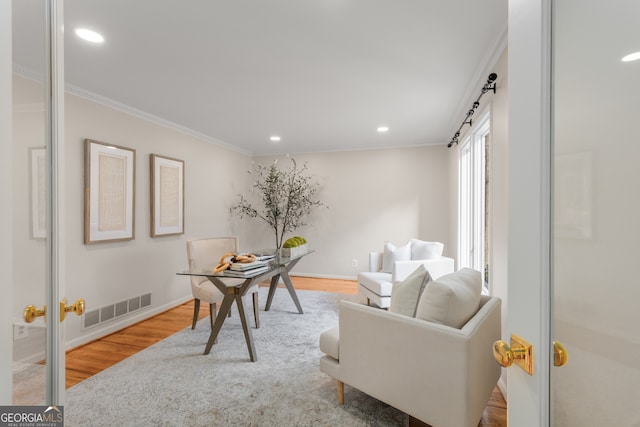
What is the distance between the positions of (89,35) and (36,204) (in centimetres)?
172

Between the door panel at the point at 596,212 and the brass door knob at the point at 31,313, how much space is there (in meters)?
1.26

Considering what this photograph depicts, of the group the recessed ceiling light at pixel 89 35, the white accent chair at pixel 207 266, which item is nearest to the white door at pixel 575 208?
the recessed ceiling light at pixel 89 35

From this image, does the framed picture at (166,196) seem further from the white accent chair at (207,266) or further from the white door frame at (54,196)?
the white door frame at (54,196)

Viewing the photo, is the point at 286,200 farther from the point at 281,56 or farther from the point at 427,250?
the point at 281,56

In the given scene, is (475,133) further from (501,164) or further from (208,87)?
(208,87)

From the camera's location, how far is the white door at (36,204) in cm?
70

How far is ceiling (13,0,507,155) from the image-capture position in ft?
5.43

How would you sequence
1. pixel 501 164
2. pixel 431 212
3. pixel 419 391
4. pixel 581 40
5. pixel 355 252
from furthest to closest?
pixel 355 252 → pixel 431 212 → pixel 501 164 → pixel 419 391 → pixel 581 40

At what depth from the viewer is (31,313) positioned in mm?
780

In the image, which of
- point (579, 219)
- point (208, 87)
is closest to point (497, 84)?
point (579, 219)

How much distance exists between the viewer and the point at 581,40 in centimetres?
54

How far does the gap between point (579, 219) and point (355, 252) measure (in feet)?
15.8

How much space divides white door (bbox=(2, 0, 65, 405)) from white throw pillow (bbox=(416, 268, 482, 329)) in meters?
1.55

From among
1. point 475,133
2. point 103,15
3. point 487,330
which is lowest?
point 487,330
